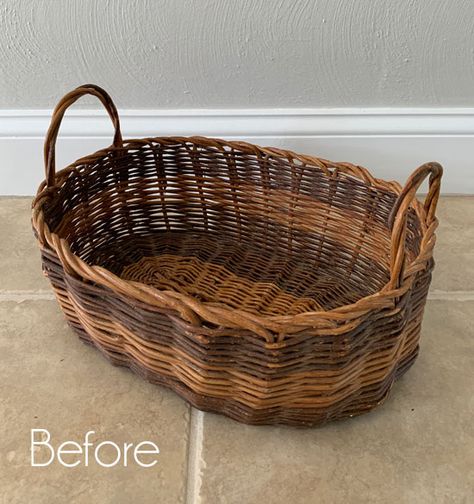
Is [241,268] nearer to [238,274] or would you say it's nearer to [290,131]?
[238,274]

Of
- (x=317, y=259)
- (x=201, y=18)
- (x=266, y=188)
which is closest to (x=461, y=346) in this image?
(x=317, y=259)

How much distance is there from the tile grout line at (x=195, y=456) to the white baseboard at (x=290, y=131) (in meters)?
0.54

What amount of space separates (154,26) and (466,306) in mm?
614

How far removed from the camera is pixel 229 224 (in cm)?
100

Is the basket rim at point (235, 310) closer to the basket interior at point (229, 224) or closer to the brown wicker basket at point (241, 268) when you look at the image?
the brown wicker basket at point (241, 268)

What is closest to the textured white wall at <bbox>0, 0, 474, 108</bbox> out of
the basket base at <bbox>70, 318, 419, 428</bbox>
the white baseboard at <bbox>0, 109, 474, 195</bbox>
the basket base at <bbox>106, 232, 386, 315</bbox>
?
the white baseboard at <bbox>0, 109, 474, 195</bbox>

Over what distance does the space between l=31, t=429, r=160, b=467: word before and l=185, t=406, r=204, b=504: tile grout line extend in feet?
0.12

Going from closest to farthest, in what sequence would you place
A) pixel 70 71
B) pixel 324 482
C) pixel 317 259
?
pixel 324 482, pixel 317 259, pixel 70 71

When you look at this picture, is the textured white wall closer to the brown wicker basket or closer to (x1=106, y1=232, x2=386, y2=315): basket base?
the brown wicker basket

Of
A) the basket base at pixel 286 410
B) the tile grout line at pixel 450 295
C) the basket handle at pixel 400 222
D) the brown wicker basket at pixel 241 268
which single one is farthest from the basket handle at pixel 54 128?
the tile grout line at pixel 450 295

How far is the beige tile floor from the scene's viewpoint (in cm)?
64

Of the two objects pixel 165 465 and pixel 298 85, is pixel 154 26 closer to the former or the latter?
pixel 298 85

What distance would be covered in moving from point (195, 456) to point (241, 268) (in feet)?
1.05

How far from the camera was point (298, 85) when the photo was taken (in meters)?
1.07
